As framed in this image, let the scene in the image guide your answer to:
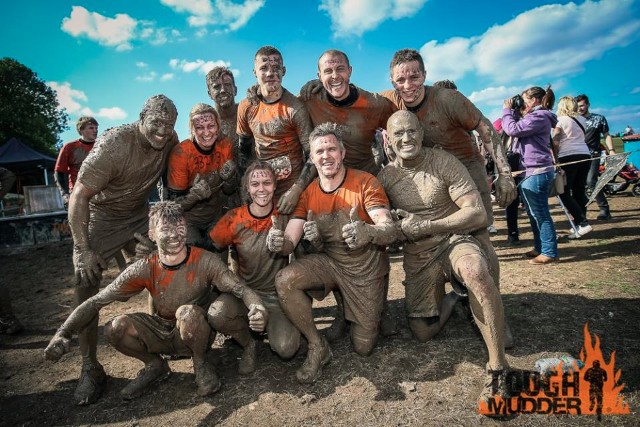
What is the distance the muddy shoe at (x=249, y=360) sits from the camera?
3.30 metres

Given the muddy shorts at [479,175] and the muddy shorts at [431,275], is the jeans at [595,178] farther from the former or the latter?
the muddy shorts at [431,275]

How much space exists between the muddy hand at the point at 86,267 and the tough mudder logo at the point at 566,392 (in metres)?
3.54

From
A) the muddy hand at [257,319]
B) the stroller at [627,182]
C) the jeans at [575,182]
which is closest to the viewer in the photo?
the muddy hand at [257,319]

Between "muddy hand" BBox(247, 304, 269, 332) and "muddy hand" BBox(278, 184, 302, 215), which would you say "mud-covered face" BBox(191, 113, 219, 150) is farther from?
"muddy hand" BBox(247, 304, 269, 332)

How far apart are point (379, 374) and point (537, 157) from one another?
13.5 feet

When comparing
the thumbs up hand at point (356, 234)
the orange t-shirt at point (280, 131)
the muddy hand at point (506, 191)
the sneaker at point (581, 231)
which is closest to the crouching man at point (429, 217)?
the thumbs up hand at point (356, 234)

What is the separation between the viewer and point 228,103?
15.0ft

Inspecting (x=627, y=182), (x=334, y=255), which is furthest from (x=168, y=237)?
(x=627, y=182)

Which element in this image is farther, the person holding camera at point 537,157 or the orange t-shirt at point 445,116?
the person holding camera at point 537,157

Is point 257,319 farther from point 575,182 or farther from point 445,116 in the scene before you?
point 575,182

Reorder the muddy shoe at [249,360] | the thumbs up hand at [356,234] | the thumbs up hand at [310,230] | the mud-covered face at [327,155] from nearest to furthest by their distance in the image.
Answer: the thumbs up hand at [356,234], the thumbs up hand at [310,230], the muddy shoe at [249,360], the mud-covered face at [327,155]

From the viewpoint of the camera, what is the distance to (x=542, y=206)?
16.7 ft

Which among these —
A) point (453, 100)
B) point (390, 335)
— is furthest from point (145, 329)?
point (453, 100)

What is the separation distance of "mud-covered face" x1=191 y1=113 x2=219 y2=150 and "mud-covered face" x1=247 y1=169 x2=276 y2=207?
77 cm
